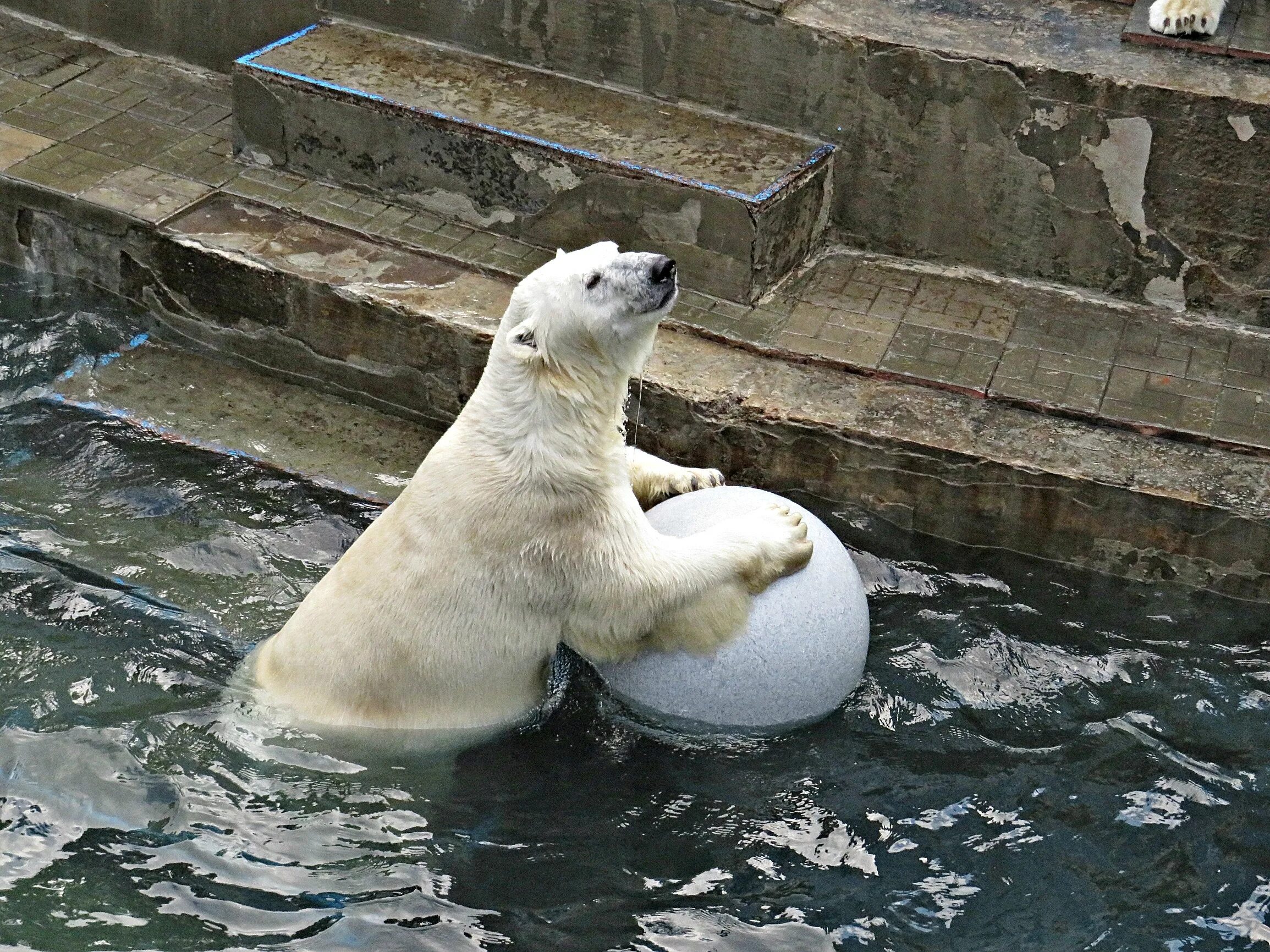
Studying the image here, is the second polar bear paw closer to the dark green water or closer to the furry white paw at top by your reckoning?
the dark green water

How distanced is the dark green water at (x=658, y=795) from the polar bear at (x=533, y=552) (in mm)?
275

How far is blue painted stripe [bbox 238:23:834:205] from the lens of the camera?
18.1ft

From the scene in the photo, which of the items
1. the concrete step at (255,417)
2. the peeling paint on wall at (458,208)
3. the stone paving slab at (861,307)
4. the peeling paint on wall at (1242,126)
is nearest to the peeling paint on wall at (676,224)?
the stone paving slab at (861,307)

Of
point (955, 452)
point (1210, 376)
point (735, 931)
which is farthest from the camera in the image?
point (1210, 376)

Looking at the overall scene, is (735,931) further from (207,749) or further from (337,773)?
(207,749)

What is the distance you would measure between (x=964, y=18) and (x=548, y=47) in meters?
1.77

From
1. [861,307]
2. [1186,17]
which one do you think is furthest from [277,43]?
[1186,17]

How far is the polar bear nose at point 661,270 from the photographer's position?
376 centimetres

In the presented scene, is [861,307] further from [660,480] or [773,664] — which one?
[773,664]

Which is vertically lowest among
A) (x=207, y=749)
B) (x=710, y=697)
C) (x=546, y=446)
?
(x=207, y=749)

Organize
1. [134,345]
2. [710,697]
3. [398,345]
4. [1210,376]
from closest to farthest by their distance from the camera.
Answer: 1. [710,697]
2. [1210,376]
3. [398,345]
4. [134,345]

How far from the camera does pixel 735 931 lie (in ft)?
12.3

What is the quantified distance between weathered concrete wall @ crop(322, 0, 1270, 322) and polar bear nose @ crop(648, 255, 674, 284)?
2348 millimetres

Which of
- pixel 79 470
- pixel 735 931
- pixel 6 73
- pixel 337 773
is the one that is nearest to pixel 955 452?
pixel 735 931
